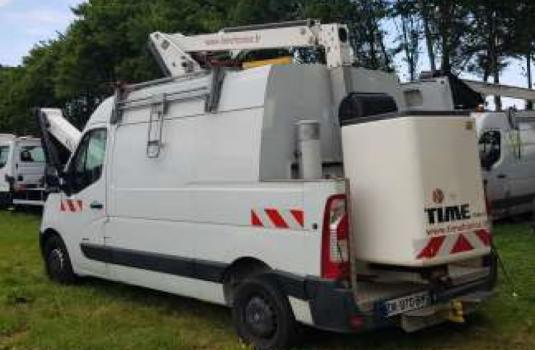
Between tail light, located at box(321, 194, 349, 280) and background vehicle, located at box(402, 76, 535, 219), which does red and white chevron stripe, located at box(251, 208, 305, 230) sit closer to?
tail light, located at box(321, 194, 349, 280)

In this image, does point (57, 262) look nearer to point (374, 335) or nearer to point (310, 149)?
point (374, 335)

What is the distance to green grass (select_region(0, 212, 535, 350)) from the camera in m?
7.05

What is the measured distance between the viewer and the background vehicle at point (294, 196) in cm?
A: 620

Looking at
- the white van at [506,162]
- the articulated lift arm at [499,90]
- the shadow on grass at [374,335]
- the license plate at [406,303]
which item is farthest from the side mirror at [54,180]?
the articulated lift arm at [499,90]

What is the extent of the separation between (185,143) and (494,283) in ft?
10.4

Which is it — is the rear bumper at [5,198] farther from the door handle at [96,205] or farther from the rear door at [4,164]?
the door handle at [96,205]

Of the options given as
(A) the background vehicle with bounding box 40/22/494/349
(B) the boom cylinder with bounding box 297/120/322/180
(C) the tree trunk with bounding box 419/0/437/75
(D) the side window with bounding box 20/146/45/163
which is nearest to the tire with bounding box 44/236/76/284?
(A) the background vehicle with bounding box 40/22/494/349

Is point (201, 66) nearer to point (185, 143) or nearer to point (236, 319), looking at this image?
point (185, 143)

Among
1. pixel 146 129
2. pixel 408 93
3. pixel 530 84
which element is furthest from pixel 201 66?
pixel 530 84

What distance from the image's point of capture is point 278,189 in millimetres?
6605

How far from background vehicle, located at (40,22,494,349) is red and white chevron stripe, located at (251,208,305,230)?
0.02m

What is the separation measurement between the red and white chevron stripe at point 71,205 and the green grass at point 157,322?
100 centimetres

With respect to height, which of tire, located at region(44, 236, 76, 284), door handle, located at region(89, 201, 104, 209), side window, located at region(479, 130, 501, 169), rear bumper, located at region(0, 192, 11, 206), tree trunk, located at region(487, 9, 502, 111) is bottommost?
tire, located at region(44, 236, 76, 284)

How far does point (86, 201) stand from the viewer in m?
9.32
